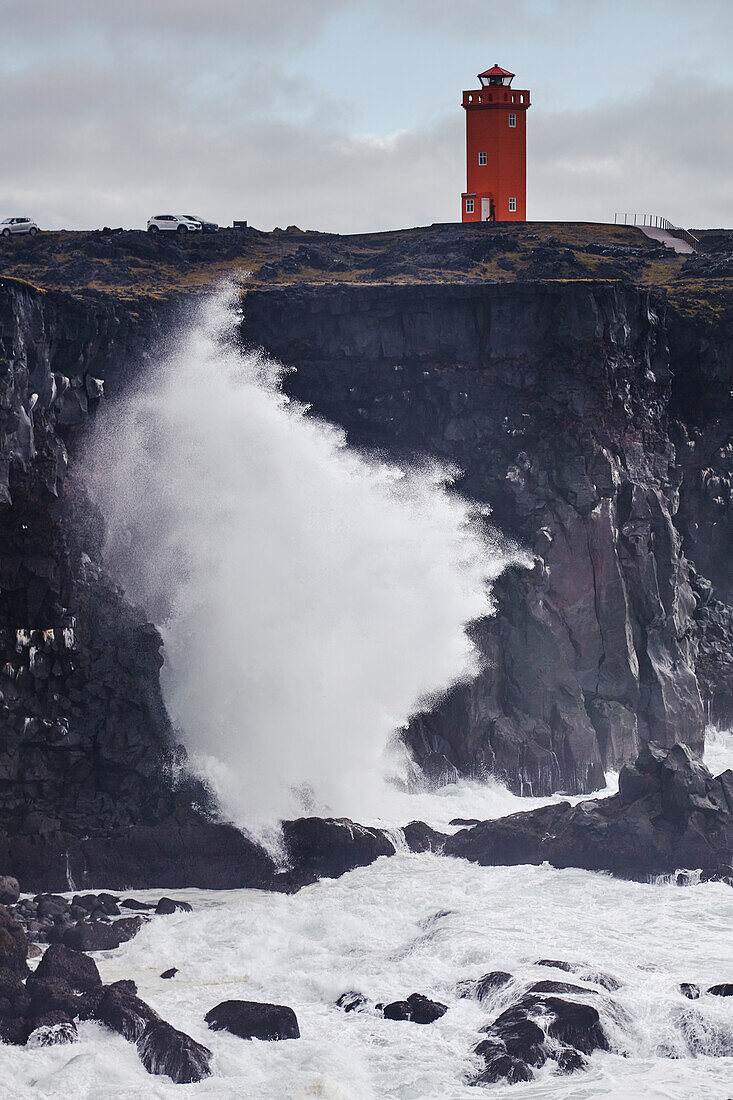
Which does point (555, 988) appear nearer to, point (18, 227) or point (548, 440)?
point (548, 440)

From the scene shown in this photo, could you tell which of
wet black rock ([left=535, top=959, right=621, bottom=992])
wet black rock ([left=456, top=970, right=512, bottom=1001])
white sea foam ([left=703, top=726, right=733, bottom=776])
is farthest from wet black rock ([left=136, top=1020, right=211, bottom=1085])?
white sea foam ([left=703, top=726, right=733, bottom=776])

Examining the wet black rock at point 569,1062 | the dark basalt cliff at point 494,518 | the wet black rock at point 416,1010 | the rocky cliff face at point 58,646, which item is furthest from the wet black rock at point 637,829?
the wet black rock at point 569,1062

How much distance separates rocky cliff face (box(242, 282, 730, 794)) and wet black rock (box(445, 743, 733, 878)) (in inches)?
268

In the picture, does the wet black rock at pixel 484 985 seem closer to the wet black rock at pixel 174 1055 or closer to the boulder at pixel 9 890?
the wet black rock at pixel 174 1055

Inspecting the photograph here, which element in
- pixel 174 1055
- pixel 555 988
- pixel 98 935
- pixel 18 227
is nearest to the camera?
pixel 174 1055

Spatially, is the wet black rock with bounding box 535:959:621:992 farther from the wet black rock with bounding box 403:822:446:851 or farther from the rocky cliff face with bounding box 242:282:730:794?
the rocky cliff face with bounding box 242:282:730:794

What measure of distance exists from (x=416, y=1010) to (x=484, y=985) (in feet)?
5.24

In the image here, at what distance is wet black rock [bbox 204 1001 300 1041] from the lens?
2245 centimetres

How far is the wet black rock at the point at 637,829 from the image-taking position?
101 ft

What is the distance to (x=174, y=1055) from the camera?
2145cm

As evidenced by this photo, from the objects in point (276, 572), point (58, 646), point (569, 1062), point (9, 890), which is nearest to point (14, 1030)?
point (9, 890)

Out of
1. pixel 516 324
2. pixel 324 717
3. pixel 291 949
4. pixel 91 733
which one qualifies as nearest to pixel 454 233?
pixel 516 324

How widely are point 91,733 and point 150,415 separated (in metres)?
9.74

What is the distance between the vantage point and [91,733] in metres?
32.2
